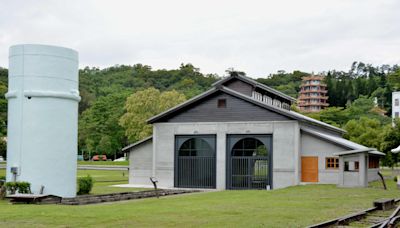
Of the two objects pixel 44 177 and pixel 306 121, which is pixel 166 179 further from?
pixel 44 177

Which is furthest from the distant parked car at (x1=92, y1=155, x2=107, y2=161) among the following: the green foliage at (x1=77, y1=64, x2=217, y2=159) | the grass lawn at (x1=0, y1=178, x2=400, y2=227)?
the grass lawn at (x1=0, y1=178, x2=400, y2=227)

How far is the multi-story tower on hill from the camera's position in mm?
145500

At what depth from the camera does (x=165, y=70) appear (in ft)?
447

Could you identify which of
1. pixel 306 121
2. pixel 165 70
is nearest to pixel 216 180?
pixel 306 121

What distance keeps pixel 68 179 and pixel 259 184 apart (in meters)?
14.0

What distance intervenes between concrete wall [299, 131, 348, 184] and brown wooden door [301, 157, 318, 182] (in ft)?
0.79

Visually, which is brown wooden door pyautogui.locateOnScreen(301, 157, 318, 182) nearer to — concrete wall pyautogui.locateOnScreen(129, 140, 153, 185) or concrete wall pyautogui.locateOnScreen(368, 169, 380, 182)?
concrete wall pyautogui.locateOnScreen(368, 169, 380, 182)

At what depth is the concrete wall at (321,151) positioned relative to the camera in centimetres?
3541

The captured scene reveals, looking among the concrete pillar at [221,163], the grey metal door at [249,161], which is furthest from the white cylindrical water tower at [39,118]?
the grey metal door at [249,161]

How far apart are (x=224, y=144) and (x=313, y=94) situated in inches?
4453

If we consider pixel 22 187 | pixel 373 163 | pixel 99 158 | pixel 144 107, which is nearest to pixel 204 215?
pixel 22 187

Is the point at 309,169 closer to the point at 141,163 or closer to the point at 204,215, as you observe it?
the point at 141,163

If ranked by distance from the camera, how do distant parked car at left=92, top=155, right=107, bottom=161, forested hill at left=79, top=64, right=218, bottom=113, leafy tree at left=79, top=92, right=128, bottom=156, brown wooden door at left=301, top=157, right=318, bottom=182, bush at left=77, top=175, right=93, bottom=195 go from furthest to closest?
forested hill at left=79, top=64, right=218, bottom=113 < distant parked car at left=92, top=155, right=107, bottom=161 < leafy tree at left=79, top=92, right=128, bottom=156 < brown wooden door at left=301, top=157, right=318, bottom=182 < bush at left=77, top=175, right=93, bottom=195

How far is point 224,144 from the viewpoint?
37.5 metres
